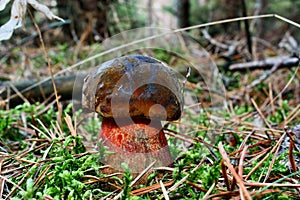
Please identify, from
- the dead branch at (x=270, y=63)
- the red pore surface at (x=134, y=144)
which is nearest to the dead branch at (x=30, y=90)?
the red pore surface at (x=134, y=144)

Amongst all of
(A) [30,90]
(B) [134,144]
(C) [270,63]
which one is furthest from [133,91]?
(C) [270,63]

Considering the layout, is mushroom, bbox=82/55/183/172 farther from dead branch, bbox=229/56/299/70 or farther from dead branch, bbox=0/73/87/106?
dead branch, bbox=229/56/299/70

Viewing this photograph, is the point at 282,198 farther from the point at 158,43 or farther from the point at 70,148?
the point at 158,43

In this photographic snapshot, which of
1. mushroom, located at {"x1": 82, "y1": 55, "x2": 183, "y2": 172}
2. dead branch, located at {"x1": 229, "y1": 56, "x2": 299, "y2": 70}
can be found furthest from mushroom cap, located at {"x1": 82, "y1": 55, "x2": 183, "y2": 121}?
dead branch, located at {"x1": 229, "y1": 56, "x2": 299, "y2": 70}

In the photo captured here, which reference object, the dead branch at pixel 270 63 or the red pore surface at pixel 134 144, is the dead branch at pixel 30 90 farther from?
the dead branch at pixel 270 63

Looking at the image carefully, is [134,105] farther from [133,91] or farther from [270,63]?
[270,63]

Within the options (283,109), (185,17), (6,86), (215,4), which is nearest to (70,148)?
(6,86)

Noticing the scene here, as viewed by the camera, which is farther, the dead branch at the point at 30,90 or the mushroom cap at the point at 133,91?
the dead branch at the point at 30,90

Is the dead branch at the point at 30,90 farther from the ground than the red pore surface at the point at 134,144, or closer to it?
farther from the ground
